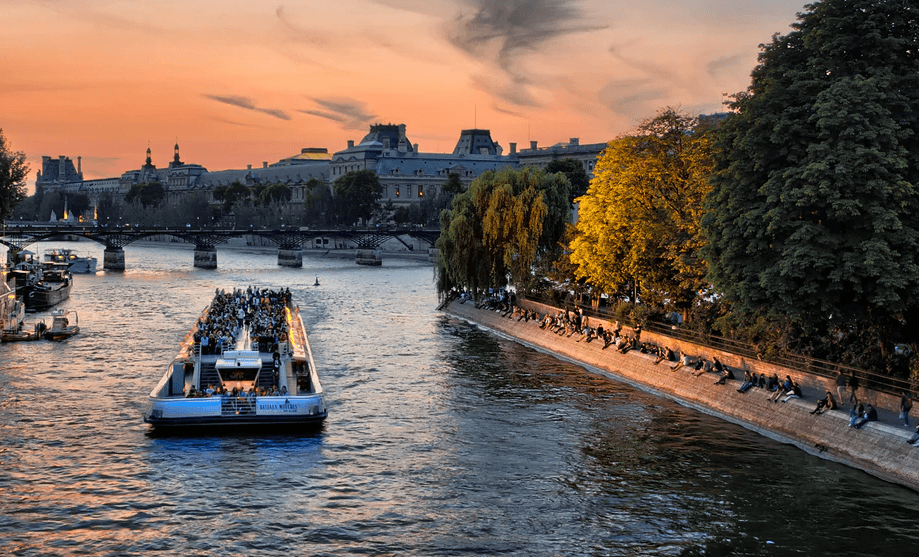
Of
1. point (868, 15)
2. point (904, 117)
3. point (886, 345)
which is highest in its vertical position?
point (868, 15)

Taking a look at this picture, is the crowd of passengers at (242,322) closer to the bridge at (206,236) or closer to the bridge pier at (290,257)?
the bridge at (206,236)

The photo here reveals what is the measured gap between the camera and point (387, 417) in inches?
1614

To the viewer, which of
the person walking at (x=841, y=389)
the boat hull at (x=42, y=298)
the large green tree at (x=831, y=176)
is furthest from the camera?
the boat hull at (x=42, y=298)

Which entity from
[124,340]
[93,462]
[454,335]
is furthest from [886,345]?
[124,340]

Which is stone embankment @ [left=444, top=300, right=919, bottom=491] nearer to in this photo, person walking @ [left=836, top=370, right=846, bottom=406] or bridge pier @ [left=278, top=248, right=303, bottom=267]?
person walking @ [left=836, top=370, right=846, bottom=406]

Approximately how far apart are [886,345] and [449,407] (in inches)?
665

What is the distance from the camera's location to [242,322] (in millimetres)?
61812

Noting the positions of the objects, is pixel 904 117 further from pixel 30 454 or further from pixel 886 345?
pixel 30 454

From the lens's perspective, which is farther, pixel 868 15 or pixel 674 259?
A: pixel 674 259

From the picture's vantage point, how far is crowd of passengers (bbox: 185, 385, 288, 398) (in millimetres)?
38906

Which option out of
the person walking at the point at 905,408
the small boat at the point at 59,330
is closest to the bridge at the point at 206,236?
the small boat at the point at 59,330

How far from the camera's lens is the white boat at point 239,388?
37.7m

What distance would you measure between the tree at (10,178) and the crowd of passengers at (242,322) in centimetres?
2146

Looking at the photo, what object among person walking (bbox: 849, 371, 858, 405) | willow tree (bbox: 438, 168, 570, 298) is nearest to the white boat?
person walking (bbox: 849, 371, 858, 405)
